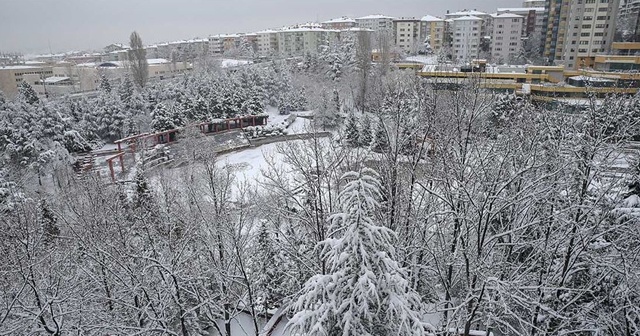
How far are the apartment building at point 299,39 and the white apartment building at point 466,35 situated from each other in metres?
28.3

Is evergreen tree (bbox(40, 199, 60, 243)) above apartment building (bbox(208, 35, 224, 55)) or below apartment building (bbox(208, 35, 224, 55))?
below

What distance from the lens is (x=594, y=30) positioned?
46.8m

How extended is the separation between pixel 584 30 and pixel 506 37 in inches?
707

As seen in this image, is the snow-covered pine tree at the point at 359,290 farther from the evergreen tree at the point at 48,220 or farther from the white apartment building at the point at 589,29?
the white apartment building at the point at 589,29

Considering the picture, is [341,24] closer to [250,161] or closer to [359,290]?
[250,161]

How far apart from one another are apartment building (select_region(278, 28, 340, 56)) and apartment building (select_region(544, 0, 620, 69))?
152 ft

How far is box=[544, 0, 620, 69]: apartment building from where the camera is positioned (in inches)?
1812

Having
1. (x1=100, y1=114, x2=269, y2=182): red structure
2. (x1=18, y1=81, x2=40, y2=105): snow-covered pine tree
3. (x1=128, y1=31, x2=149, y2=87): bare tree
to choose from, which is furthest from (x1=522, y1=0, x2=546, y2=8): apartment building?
(x1=18, y1=81, x2=40, y2=105): snow-covered pine tree

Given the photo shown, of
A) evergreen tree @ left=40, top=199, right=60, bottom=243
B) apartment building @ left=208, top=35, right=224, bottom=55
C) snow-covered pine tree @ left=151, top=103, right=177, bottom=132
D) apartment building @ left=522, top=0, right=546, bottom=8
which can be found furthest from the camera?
apartment building @ left=208, top=35, right=224, bottom=55

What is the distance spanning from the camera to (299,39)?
89.4m

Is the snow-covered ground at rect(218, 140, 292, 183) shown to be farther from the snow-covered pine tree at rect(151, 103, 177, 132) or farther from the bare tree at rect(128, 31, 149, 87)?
the bare tree at rect(128, 31, 149, 87)

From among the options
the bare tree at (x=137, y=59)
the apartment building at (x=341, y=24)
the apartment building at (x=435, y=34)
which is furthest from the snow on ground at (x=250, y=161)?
the apartment building at (x=341, y=24)

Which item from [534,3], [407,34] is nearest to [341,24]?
[407,34]

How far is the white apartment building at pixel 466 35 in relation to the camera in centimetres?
6481
